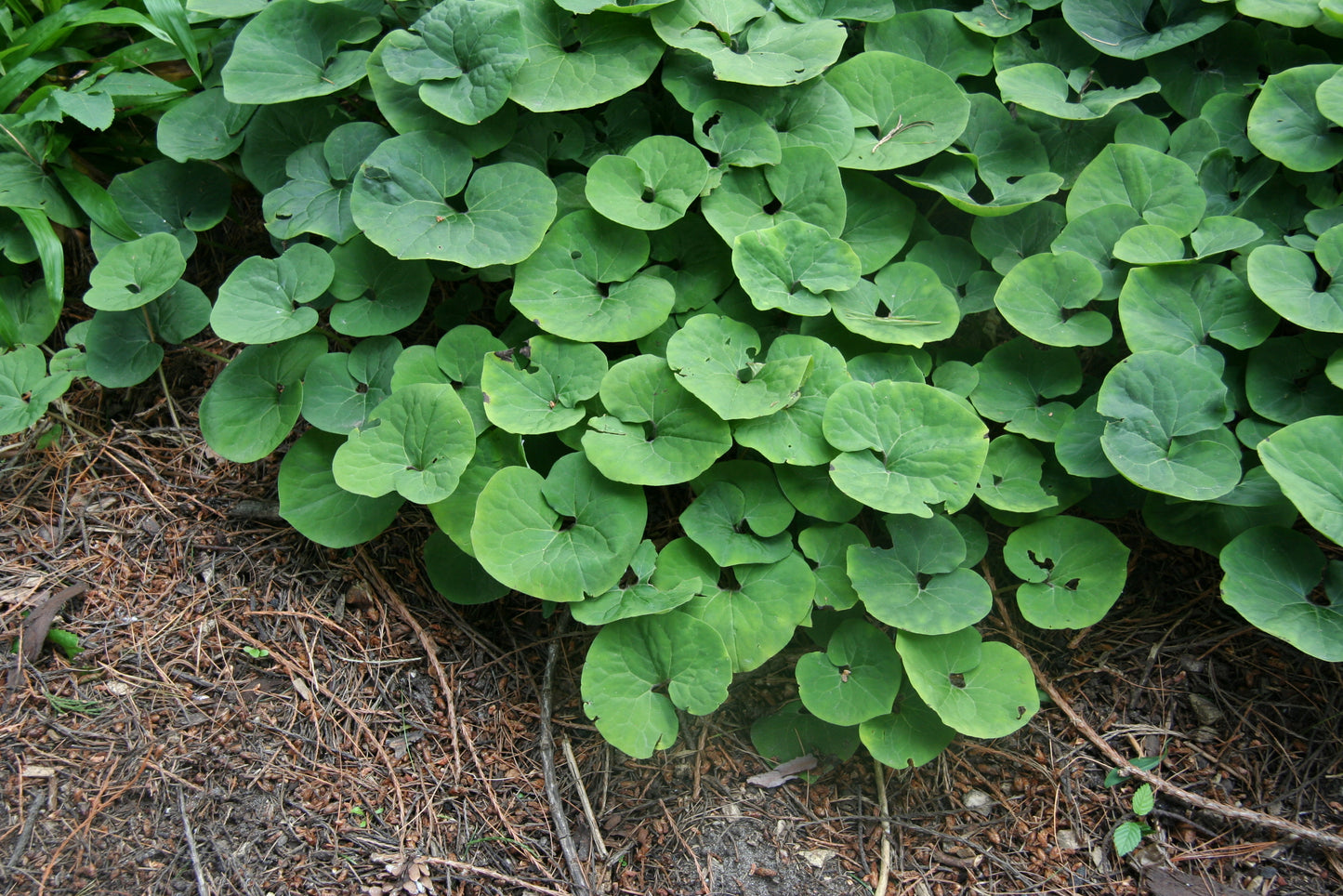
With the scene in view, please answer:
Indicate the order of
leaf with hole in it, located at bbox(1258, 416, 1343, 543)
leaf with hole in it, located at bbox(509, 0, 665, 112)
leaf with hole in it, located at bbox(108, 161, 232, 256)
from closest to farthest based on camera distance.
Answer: leaf with hole in it, located at bbox(1258, 416, 1343, 543) < leaf with hole in it, located at bbox(509, 0, 665, 112) < leaf with hole in it, located at bbox(108, 161, 232, 256)

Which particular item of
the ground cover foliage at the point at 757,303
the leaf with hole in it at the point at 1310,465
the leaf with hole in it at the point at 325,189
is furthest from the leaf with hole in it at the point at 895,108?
the leaf with hole in it at the point at 325,189

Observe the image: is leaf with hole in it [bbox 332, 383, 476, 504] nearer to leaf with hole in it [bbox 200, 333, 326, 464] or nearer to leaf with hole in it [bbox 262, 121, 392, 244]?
leaf with hole in it [bbox 200, 333, 326, 464]

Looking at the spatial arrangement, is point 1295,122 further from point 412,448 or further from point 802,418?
point 412,448

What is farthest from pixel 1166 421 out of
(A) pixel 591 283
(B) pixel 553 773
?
(B) pixel 553 773

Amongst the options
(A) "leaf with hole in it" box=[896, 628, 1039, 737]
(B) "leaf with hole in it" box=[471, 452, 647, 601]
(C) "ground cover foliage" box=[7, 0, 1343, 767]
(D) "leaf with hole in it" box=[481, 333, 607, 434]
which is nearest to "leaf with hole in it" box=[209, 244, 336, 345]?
(C) "ground cover foliage" box=[7, 0, 1343, 767]

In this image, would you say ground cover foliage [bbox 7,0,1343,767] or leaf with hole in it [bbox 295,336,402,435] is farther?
leaf with hole in it [bbox 295,336,402,435]

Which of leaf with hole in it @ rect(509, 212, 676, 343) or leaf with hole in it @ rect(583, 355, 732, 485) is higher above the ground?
leaf with hole in it @ rect(509, 212, 676, 343)

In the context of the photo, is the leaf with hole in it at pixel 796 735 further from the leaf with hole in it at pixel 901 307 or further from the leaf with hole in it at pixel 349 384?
the leaf with hole in it at pixel 349 384
